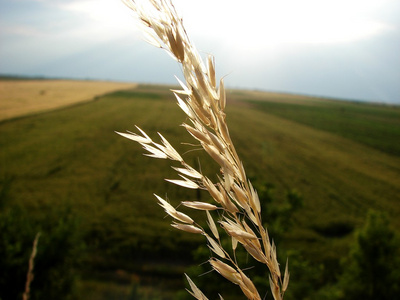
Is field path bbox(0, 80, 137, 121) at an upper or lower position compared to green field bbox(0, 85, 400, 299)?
upper

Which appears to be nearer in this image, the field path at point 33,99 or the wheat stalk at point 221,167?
the wheat stalk at point 221,167

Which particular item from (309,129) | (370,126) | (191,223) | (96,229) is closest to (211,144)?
(191,223)

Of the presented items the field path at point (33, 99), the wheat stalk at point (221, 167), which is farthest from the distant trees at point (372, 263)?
the field path at point (33, 99)

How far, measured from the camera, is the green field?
37406 millimetres

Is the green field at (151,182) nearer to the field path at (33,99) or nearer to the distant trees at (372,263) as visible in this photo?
the field path at (33,99)

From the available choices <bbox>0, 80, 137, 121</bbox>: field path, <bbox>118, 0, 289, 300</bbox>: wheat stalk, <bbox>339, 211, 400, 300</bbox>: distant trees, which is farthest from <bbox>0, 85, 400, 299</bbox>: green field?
<bbox>118, 0, 289, 300</bbox>: wheat stalk

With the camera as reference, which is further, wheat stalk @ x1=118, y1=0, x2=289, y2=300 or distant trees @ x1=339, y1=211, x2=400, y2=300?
distant trees @ x1=339, y1=211, x2=400, y2=300

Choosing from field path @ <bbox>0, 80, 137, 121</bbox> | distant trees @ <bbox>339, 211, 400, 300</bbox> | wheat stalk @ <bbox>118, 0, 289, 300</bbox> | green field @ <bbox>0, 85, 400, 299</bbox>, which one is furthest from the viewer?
field path @ <bbox>0, 80, 137, 121</bbox>

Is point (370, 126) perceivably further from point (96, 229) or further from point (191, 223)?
point (191, 223)

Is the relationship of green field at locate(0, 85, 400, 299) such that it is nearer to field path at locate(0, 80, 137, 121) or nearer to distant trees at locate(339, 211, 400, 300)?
field path at locate(0, 80, 137, 121)

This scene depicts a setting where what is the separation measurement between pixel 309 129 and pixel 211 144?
284 feet

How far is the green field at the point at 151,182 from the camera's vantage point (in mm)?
37406

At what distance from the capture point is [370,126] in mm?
88250

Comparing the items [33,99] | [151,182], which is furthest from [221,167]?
[33,99]
